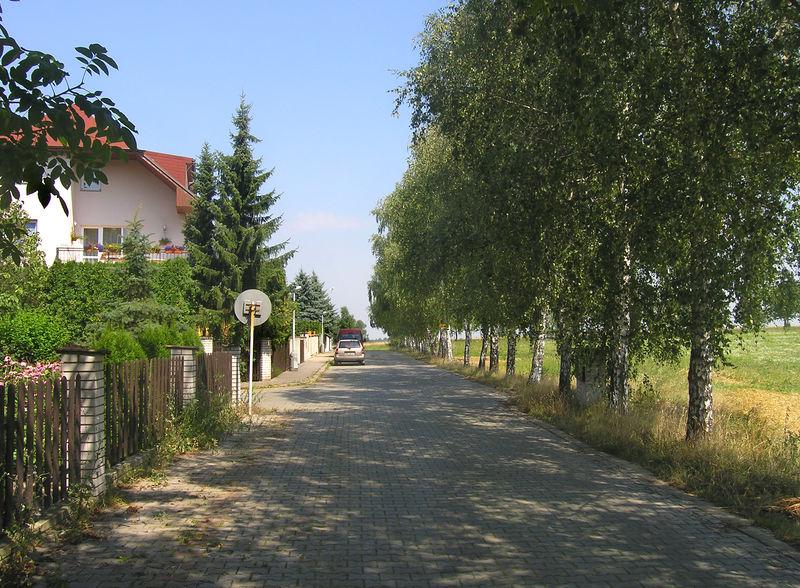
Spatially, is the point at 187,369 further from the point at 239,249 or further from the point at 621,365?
the point at 239,249

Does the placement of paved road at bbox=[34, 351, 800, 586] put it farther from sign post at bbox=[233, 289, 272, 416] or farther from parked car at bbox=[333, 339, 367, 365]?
parked car at bbox=[333, 339, 367, 365]

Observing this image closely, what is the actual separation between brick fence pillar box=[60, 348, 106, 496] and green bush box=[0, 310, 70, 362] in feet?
35.6

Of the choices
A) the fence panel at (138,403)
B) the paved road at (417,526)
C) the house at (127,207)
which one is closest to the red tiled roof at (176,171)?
the house at (127,207)

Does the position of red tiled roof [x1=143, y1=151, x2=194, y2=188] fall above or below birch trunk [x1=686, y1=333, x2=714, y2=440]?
above

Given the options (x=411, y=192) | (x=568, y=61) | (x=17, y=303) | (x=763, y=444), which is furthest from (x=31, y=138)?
(x=411, y=192)

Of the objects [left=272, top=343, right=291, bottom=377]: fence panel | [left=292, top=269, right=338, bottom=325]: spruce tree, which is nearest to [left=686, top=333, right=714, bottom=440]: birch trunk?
[left=272, top=343, right=291, bottom=377]: fence panel

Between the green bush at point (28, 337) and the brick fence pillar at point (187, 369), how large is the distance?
21.1ft

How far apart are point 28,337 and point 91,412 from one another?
39.2 ft

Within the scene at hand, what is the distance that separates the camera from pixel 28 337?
17.3 meters

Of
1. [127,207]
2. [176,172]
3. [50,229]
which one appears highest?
[176,172]

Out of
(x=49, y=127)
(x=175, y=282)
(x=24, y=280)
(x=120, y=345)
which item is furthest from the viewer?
(x=175, y=282)

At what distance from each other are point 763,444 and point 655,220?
3.16 m

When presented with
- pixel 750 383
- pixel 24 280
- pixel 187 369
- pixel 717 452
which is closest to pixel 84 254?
pixel 24 280

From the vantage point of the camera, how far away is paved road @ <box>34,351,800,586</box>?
508cm
